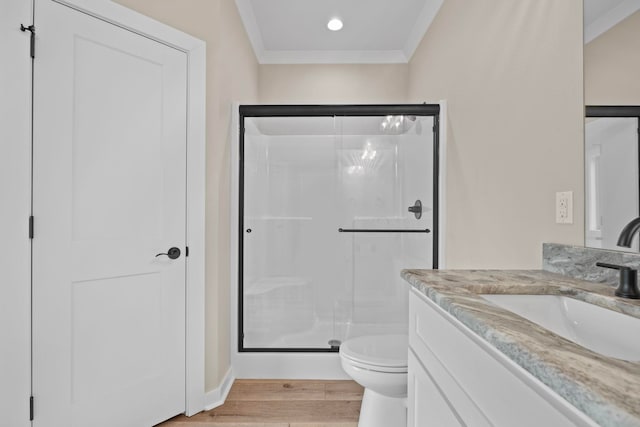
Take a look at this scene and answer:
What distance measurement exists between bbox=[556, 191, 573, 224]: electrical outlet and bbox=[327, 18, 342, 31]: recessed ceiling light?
228 cm

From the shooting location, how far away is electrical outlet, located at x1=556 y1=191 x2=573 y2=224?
47.2 inches

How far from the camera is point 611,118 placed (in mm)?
1050

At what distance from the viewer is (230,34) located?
7.29 feet

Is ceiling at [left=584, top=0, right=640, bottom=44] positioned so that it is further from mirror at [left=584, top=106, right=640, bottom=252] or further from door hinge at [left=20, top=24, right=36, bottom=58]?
door hinge at [left=20, top=24, right=36, bottom=58]

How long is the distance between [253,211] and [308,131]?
0.68m

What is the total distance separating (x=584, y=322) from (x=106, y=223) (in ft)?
5.98

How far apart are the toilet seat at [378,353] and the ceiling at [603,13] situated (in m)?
1.39

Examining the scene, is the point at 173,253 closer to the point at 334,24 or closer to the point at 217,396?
the point at 217,396

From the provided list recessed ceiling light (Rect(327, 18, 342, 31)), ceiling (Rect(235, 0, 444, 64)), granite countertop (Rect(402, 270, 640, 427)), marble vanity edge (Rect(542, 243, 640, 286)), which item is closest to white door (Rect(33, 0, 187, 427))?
ceiling (Rect(235, 0, 444, 64))

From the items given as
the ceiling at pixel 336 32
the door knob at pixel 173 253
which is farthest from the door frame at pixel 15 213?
the ceiling at pixel 336 32

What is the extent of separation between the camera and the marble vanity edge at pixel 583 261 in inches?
38.5

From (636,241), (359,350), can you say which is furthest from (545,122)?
(359,350)

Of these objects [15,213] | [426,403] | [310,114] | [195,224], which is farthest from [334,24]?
[426,403]

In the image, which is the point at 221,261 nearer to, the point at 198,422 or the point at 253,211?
the point at 253,211
